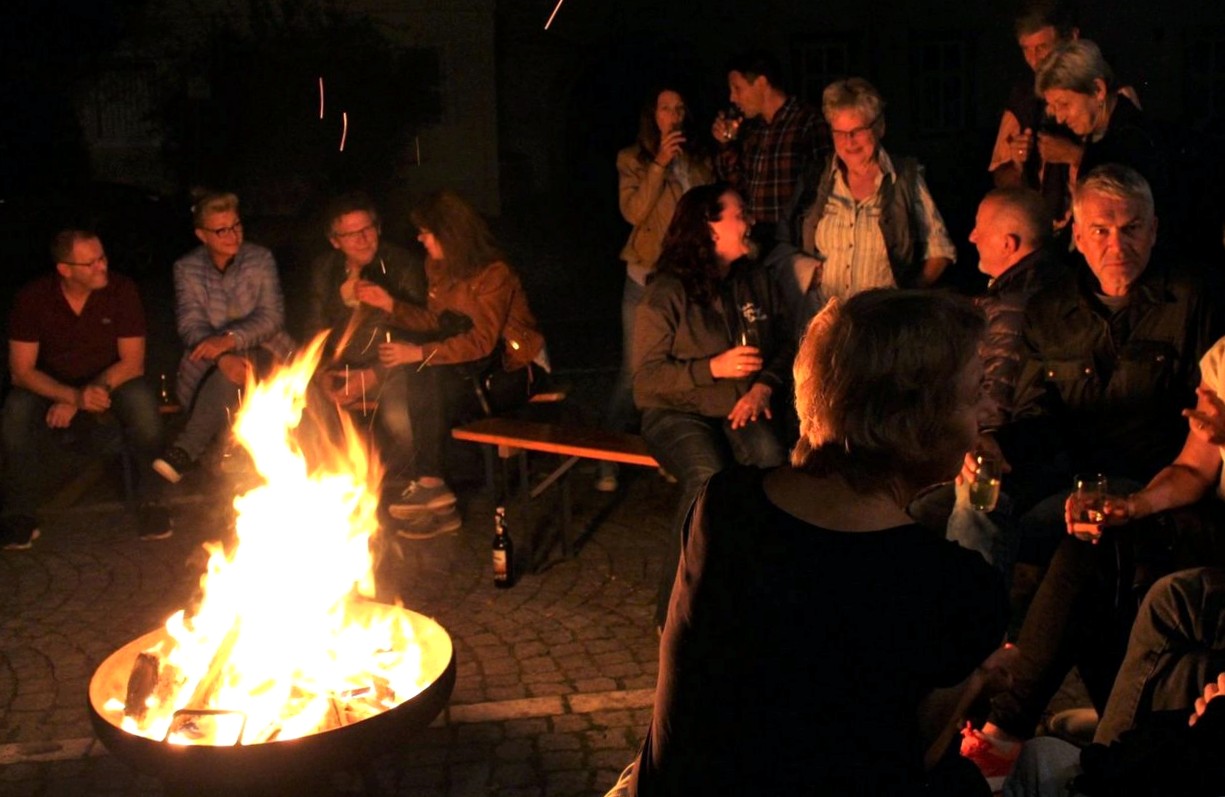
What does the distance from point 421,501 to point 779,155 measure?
2.86 meters

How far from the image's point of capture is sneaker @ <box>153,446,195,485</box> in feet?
25.9

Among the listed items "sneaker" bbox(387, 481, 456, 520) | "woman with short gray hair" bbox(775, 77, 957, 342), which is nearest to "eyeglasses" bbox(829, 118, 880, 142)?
"woman with short gray hair" bbox(775, 77, 957, 342)

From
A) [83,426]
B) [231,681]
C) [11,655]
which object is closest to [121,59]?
[83,426]

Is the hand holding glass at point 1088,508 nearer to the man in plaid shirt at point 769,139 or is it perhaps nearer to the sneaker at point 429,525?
the man in plaid shirt at point 769,139

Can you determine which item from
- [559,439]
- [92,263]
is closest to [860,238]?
[559,439]

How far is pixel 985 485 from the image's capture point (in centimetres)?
516

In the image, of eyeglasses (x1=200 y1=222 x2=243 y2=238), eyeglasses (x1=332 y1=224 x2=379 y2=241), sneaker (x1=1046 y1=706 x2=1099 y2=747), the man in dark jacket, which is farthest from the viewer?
eyeglasses (x1=200 y1=222 x2=243 y2=238)

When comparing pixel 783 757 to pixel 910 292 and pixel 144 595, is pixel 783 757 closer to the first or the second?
pixel 910 292

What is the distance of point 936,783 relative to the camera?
2865mm

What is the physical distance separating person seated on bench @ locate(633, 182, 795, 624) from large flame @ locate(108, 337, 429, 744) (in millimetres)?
1648

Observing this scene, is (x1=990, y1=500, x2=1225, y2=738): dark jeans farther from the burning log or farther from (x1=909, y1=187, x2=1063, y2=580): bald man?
the burning log

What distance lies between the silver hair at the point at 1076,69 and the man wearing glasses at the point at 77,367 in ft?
16.7

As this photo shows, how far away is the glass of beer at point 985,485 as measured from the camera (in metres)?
5.16

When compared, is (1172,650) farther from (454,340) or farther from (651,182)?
(651,182)
